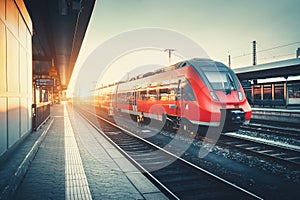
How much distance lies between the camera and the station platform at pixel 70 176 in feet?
13.6

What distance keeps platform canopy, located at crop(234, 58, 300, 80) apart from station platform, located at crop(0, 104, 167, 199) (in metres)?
16.0

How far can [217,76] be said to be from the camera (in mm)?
9297

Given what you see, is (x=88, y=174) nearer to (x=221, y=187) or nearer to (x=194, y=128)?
(x=221, y=187)

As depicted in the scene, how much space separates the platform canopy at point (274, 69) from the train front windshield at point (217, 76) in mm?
10716

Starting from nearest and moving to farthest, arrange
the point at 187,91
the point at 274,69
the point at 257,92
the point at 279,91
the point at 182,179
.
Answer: the point at 182,179 → the point at 187,91 → the point at 274,69 → the point at 279,91 → the point at 257,92

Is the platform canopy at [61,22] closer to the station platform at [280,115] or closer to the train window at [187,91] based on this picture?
the train window at [187,91]

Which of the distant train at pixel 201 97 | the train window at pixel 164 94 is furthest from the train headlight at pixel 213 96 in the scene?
the train window at pixel 164 94

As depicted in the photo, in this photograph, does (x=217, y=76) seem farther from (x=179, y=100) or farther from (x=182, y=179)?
(x=182, y=179)

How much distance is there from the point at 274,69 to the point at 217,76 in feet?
43.6

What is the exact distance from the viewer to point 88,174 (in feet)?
17.3

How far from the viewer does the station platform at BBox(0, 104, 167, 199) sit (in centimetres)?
414

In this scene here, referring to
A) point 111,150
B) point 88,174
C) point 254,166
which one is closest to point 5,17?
point 88,174

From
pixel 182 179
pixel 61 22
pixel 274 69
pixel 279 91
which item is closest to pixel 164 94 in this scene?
pixel 61 22

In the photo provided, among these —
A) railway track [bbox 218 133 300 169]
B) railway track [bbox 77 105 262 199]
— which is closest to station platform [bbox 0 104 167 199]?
railway track [bbox 77 105 262 199]
